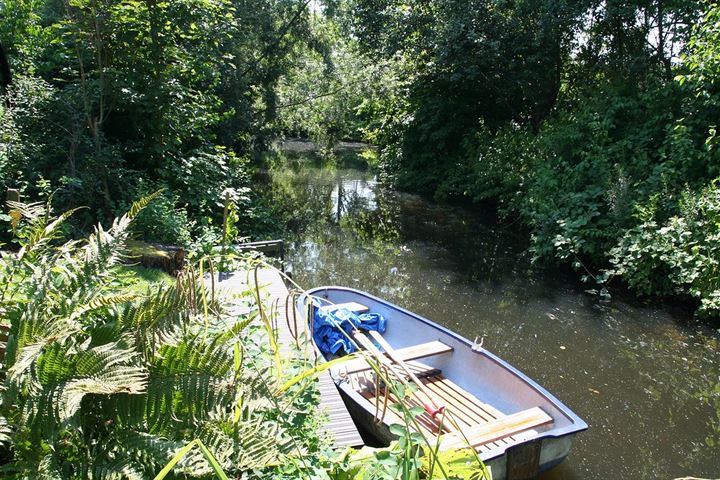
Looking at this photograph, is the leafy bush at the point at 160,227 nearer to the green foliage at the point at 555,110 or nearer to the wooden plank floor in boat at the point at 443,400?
the wooden plank floor in boat at the point at 443,400

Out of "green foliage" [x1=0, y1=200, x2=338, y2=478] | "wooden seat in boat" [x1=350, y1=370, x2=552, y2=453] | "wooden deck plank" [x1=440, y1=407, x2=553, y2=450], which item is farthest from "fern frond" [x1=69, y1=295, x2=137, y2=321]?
"wooden deck plank" [x1=440, y1=407, x2=553, y2=450]

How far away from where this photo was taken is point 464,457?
6.57ft

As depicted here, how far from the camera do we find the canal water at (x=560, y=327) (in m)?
5.13

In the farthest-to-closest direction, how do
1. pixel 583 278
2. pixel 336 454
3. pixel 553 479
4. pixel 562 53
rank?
pixel 562 53, pixel 583 278, pixel 553 479, pixel 336 454

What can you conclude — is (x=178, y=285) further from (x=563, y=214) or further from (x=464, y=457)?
(x=563, y=214)

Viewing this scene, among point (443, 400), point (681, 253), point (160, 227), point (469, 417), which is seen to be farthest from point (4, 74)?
point (681, 253)

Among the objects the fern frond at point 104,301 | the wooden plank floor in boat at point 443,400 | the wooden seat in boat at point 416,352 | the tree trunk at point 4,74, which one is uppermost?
the tree trunk at point 4,74

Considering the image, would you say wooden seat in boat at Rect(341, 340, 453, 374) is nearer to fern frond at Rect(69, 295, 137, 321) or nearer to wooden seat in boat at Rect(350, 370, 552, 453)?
wooden seat in boat at Rect(350, 370, 552, 453)

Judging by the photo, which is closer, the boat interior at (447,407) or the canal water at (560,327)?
the boat interior at (447,407)

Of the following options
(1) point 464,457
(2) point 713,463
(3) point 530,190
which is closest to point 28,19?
(3) point 530,190

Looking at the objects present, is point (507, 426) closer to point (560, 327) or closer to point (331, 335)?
point (331, 335)

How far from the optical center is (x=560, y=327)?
25.4 ft

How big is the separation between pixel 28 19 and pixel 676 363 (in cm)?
1330

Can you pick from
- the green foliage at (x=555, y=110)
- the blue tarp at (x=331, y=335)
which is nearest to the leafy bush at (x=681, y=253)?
the green foliage at (x=555, y=110)
